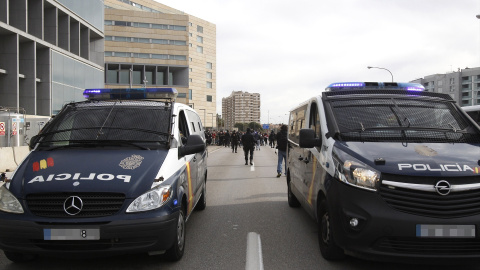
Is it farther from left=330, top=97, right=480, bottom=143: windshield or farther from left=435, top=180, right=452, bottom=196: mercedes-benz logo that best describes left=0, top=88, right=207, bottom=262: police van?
left=435, top=180, right=452, bottom=196: mercedes-benz logo

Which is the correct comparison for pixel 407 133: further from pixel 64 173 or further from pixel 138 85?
pixel 138 85

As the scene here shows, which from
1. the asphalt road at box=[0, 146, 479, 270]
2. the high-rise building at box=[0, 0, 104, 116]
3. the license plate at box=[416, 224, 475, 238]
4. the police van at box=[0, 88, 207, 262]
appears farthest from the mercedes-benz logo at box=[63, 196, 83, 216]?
the high-rise building at box=[0, 0, 104, 116]

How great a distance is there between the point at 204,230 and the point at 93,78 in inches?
1298

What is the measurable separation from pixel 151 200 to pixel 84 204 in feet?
2.01

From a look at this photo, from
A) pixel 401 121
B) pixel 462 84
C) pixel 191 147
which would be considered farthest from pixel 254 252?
pixel 462 84

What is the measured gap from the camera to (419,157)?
3715mm

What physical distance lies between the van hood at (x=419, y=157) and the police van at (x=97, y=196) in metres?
1.95

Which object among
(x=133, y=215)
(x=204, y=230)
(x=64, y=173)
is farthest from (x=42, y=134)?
(x=204, y=230)

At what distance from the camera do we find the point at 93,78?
3512 cm

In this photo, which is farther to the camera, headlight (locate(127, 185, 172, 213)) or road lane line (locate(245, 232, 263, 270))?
road lane line (locate(245, 232, 263, 270))

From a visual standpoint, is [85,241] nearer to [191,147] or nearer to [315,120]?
[191,147]

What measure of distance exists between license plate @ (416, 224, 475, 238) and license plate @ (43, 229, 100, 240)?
9.64 feet

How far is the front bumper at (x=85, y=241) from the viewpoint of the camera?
350 centimetres

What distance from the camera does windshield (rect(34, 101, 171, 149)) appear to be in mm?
4570
